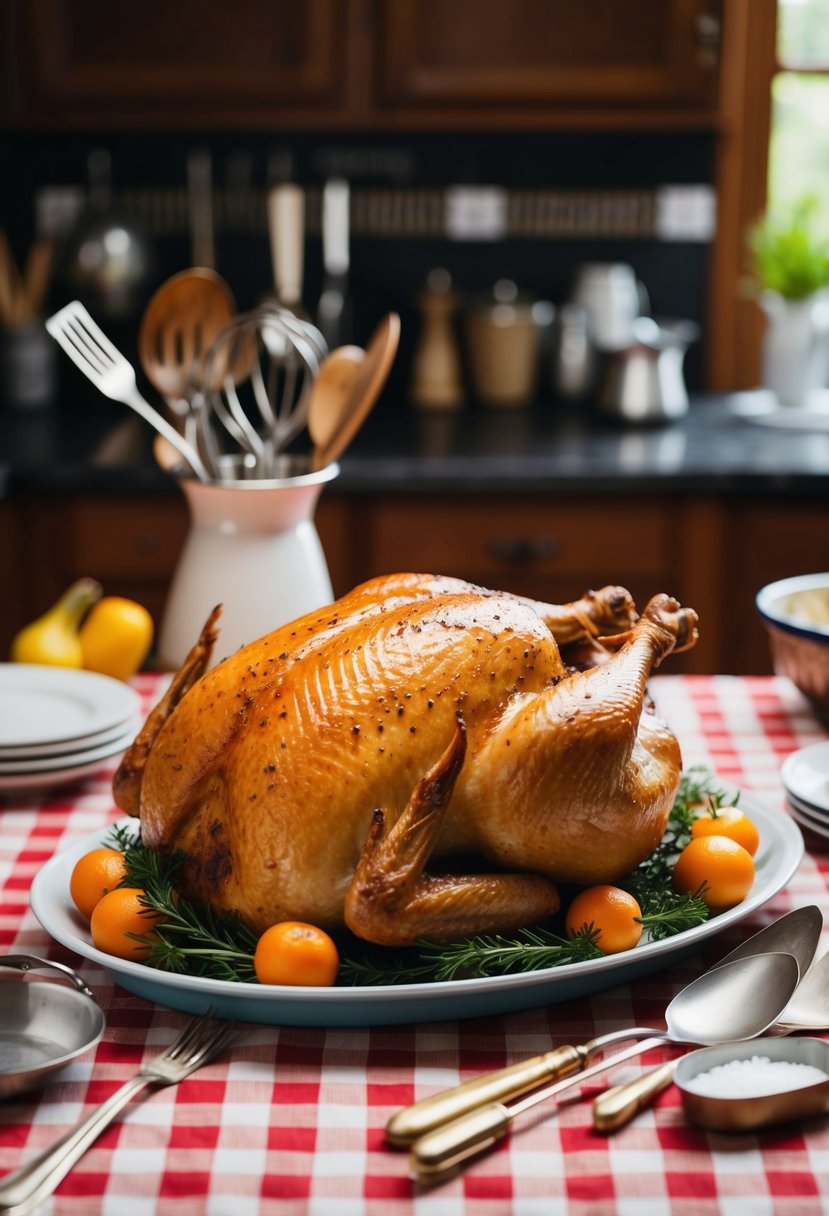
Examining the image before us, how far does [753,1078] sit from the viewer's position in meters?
0.76

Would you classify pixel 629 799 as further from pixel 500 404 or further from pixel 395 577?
pixel 500 404

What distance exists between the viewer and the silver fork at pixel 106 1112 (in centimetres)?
67

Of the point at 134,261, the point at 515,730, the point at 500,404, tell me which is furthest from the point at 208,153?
the point at 515,730

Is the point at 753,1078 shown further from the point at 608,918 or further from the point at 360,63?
the point at 360,63

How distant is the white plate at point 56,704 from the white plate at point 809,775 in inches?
22.4

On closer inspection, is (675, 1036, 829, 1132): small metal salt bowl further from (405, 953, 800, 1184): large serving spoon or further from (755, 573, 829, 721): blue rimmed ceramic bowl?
(755, 573, 829, 721): blue rimmed ceramic bowl

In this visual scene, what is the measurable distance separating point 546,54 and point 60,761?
2.19m

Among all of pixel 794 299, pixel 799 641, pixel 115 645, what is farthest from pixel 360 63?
pixel 799 641

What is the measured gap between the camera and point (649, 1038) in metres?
0.81

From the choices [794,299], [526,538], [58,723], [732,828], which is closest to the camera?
[732,828]

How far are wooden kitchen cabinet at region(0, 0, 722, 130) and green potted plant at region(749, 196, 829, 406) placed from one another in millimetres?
302

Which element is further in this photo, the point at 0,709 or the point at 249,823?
the point at 0,709

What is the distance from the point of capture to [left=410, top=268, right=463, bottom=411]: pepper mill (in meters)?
3.21

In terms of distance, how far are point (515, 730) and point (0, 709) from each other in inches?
25.3
